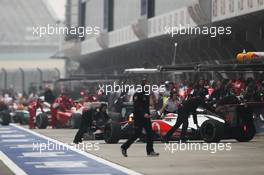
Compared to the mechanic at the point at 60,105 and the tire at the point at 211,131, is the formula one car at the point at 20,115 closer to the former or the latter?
the mechanic at the point at 60,105

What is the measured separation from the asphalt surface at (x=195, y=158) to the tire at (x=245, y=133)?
0.68ft

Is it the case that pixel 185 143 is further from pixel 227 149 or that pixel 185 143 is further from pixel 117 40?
pixel 117 40

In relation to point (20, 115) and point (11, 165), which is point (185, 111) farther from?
point (20, 115)

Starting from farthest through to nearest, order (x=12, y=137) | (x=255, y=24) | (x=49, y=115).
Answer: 1. (x=49, y=115)
2. (x=255, y=24)
3. (x=12, y=137)

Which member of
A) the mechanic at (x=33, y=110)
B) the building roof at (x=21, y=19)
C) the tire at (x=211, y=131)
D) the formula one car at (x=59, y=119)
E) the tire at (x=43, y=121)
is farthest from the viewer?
the building roof at (x=21, y=19)

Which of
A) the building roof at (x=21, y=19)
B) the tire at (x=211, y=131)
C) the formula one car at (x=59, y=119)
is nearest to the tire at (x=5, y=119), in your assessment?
the formula one car at (x=59, y=119)

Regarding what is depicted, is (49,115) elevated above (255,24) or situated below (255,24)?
below

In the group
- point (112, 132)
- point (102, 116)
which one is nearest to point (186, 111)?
point (112, 132)

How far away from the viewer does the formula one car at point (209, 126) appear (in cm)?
2533

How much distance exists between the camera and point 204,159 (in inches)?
794

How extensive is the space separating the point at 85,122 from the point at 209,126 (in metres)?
3.37

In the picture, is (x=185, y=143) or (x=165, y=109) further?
(x=165, y=109)

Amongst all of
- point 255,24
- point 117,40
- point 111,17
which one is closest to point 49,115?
point 255,24

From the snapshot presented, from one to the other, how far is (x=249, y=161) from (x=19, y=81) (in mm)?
123944
